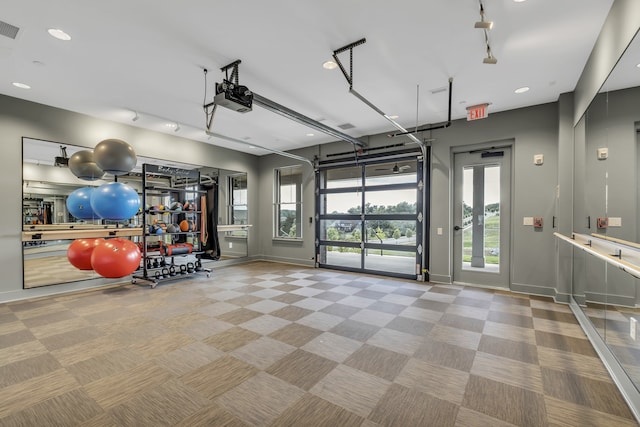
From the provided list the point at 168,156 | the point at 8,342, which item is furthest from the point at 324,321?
the point at 168,156

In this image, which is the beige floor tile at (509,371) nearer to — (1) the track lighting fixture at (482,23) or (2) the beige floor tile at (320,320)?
(2) the beige floor tile at (320,320)

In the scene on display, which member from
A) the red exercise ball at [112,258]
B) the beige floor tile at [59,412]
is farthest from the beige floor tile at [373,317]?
the red exercise ball at [112,258]

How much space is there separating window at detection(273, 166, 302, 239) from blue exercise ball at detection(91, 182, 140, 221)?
14.1 feet

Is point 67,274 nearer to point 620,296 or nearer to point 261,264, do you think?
point 261,264

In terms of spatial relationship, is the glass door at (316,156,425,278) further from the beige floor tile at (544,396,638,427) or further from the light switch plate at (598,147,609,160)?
the beige floor tile at (544,396,638,427)

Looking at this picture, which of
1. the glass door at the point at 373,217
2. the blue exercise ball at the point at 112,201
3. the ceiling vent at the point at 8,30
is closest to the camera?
the ceiling vent at the point at 8,30

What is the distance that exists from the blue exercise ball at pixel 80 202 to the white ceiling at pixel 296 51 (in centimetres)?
149

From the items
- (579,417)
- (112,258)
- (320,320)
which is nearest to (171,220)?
(112,258)

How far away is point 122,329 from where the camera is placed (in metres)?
3.38

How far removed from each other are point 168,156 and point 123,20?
4065 mm

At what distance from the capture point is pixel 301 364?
2580 mm

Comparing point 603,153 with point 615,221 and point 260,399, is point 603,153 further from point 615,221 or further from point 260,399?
point 260,399

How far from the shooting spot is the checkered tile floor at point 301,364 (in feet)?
6.39

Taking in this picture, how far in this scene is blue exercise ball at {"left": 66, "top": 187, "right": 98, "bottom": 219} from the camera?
4859 millimetres
